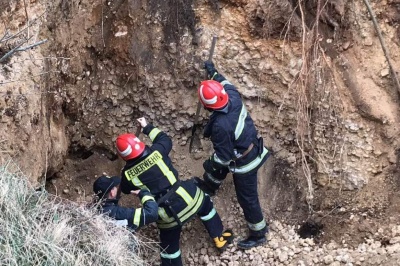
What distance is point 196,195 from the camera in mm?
6043

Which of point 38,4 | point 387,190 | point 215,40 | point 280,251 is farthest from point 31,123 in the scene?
point 387,190

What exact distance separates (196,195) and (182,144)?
3.51 ft

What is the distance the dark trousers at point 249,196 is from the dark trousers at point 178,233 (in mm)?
306

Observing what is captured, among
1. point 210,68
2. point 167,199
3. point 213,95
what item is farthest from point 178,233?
point 210,68

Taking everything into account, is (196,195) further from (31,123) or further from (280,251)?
→ (31,123)

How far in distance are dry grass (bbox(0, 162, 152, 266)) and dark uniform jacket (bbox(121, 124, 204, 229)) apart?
3.09 ft

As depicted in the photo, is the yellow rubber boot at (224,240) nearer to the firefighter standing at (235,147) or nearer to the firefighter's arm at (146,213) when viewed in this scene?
the firefighter standing at (235,147)

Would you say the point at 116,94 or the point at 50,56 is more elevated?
the point at 50,56

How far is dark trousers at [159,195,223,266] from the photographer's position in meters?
6.17

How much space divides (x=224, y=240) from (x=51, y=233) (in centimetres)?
258

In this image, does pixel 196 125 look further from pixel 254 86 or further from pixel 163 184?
pixel 163 184

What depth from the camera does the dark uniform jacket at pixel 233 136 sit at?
593cm

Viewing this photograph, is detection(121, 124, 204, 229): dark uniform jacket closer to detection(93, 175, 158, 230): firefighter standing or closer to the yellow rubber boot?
detection(93, 175, 158, 230): firefighter standing

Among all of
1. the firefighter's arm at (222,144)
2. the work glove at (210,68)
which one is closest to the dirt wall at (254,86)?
the work glove at (210,68)
